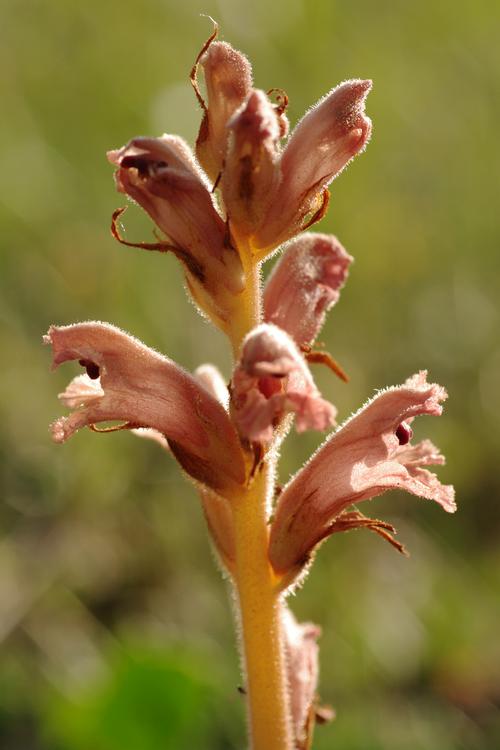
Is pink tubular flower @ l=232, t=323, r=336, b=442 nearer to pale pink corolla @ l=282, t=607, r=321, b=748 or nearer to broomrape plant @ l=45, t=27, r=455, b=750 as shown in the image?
broomrape plant @ l=45, t=27, r=455, b=750

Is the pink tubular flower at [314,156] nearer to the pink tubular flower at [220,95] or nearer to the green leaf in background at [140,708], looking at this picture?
the pink tubular flower at [220,95]

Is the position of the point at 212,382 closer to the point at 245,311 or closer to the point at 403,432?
the point at 245,311

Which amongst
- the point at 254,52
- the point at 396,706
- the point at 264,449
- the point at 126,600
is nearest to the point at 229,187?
the point at 264,449

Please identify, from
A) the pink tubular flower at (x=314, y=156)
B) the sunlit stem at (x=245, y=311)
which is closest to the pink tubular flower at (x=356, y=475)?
the sunlit stem at (x=245, y=311)

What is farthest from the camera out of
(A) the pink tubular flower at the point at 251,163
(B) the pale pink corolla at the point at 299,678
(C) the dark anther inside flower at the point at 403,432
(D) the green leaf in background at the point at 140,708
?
(D) the green leaf in background at the point at 140,708

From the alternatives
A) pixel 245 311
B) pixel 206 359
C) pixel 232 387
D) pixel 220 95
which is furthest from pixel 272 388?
pixel 206 359

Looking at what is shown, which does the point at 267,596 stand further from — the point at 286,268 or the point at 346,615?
the point at 346,615
